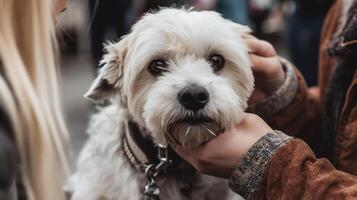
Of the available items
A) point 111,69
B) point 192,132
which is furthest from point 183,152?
point 111,69

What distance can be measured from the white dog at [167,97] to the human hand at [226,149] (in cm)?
2

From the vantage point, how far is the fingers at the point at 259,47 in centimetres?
211

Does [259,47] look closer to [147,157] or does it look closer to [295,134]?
[295,134]

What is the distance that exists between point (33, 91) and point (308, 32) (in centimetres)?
355

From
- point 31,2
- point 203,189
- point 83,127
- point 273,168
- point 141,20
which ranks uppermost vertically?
point 31,2

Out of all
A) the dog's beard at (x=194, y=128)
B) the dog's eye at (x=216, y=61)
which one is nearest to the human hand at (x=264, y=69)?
the dog's eye at (x=216, y=61)

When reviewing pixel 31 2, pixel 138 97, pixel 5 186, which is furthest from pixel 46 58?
pixel 138 97

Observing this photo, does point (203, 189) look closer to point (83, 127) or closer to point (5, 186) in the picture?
point (5, 186)

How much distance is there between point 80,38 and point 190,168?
883 cm

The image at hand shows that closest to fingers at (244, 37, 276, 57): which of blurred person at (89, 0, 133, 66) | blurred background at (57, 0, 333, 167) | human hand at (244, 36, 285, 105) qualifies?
human hand at (244, 36, 285, 105)

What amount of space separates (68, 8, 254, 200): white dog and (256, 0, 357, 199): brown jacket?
0.64 feet

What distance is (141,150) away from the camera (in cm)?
200

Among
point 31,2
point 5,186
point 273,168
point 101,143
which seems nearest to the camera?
point 5,186

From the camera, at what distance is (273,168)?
1691mm
